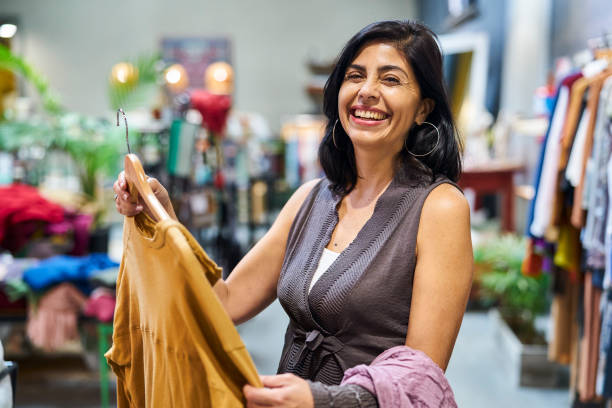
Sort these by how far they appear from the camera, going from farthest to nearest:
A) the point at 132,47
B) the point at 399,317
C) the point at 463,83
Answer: the point at 132,47 < the point at 463,83 < the point at 399,317

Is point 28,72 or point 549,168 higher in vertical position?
point 28,72

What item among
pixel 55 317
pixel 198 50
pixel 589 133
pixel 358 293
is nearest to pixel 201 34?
pixel 198 50

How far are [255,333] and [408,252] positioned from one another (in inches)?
126

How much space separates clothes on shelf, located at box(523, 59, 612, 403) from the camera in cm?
245

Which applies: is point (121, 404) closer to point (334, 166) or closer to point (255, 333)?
point (334, 166)

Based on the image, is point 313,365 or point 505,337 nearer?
point 313,365

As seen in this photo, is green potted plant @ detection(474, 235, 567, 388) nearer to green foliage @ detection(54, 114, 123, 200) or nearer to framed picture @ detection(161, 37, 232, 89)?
green foliage @ detection(54, 114, 123, 200)

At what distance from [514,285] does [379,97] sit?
2.66 metres

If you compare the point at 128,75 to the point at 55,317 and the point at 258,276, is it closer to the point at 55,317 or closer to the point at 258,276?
the point at 55,317

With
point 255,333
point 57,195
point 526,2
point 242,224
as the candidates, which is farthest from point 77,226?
point 242,224

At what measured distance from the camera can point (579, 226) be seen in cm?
264

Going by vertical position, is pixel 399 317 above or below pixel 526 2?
below

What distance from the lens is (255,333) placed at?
434 centimetres

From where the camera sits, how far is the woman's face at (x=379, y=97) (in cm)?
136
